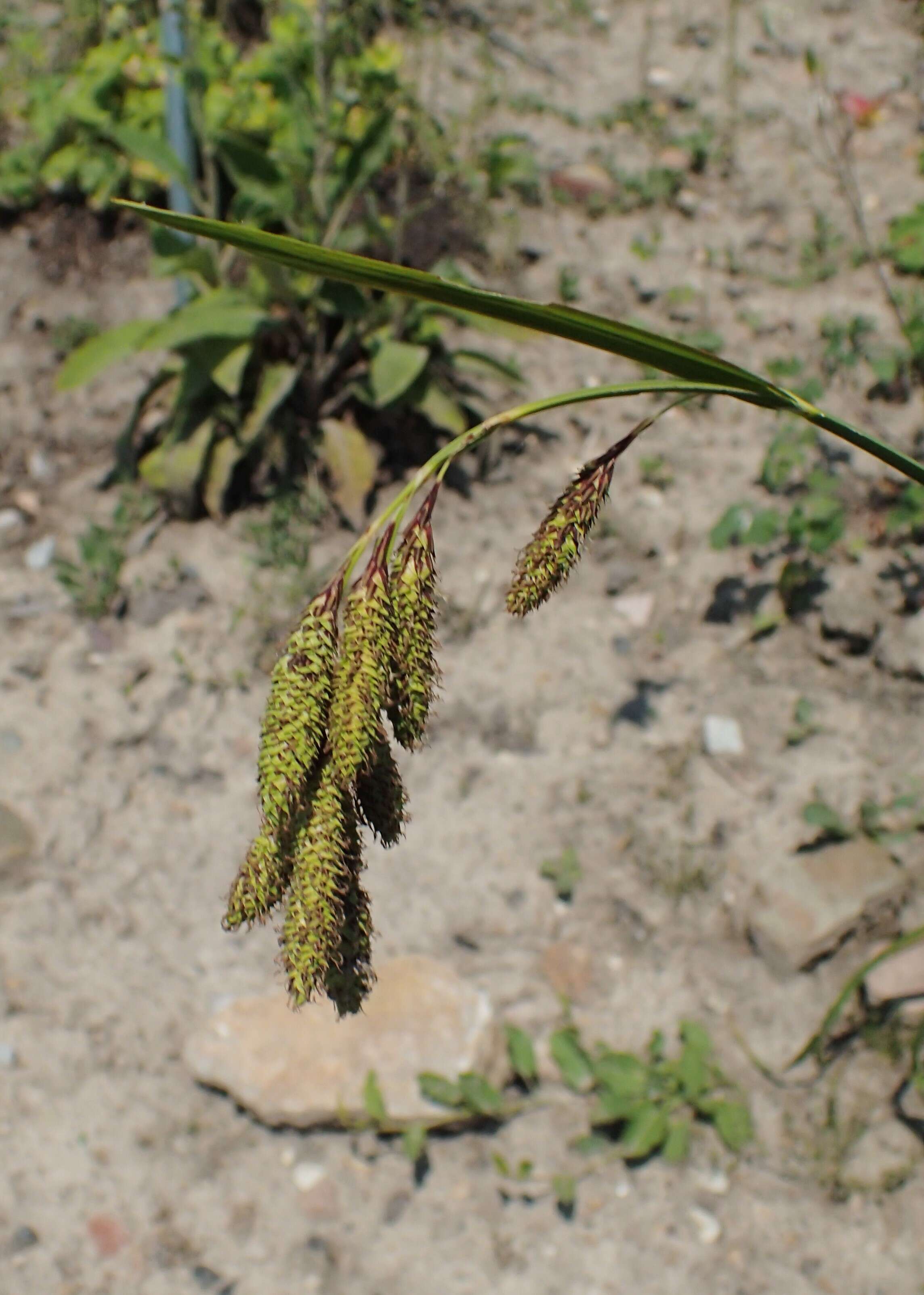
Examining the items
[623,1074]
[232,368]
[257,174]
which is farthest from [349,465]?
[623,1074]

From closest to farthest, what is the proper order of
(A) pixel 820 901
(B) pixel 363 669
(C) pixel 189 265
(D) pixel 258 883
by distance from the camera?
(B) pixel 363 669
(D) pixel 258 883
(A) pixel 820 901
(C) pixel 189 265

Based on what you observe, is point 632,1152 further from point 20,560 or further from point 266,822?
point 20,560

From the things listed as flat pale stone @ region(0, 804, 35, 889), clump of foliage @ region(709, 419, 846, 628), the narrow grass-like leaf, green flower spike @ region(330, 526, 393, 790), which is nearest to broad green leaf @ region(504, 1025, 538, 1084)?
the narrow grass-like leaf

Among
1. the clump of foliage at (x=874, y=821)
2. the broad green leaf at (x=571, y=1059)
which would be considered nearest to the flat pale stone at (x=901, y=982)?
the clump of foliage at (x=874, y=821)

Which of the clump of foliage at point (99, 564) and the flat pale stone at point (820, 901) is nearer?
the flat pale stone at point (820, 901)

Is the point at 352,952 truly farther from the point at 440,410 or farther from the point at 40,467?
the point at 40,467

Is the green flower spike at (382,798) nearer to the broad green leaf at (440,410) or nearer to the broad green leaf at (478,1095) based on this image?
the broad green leaf at (478,1095)
